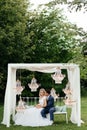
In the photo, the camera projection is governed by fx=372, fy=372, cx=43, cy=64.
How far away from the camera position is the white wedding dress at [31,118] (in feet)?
41.3

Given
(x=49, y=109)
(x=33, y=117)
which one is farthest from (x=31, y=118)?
(x=49, y=109)

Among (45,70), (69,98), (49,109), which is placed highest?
(45,70)

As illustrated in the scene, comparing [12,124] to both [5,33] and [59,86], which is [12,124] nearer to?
[5,33]

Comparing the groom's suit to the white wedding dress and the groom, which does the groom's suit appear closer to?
the groom

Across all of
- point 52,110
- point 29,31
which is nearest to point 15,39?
point 29,31

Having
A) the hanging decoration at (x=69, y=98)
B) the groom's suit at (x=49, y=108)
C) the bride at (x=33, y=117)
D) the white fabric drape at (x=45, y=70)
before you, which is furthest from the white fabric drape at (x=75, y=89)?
the bride at (x=33, y=117)

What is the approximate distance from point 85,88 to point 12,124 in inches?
731

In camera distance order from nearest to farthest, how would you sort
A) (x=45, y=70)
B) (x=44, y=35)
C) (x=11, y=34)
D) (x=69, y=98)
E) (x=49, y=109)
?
(x=69, y=98) → (x=49, y=109) → (x=45, y=70) → (x=11, y=34) → (x=44, y=35)

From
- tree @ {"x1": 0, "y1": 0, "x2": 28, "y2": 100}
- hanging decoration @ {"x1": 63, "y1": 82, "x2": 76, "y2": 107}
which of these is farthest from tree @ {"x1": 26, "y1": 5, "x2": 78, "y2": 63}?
hanging decoration @ {"x1": 63, "y1": 82, "x2": 76, "y2": 107}

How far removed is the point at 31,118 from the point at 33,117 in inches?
3.1

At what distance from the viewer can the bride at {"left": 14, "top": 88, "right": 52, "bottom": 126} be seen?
1259cm

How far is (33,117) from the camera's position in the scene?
12.8 m

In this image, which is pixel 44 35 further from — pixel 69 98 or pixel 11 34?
pixel 69 98

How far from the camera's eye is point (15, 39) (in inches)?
854
